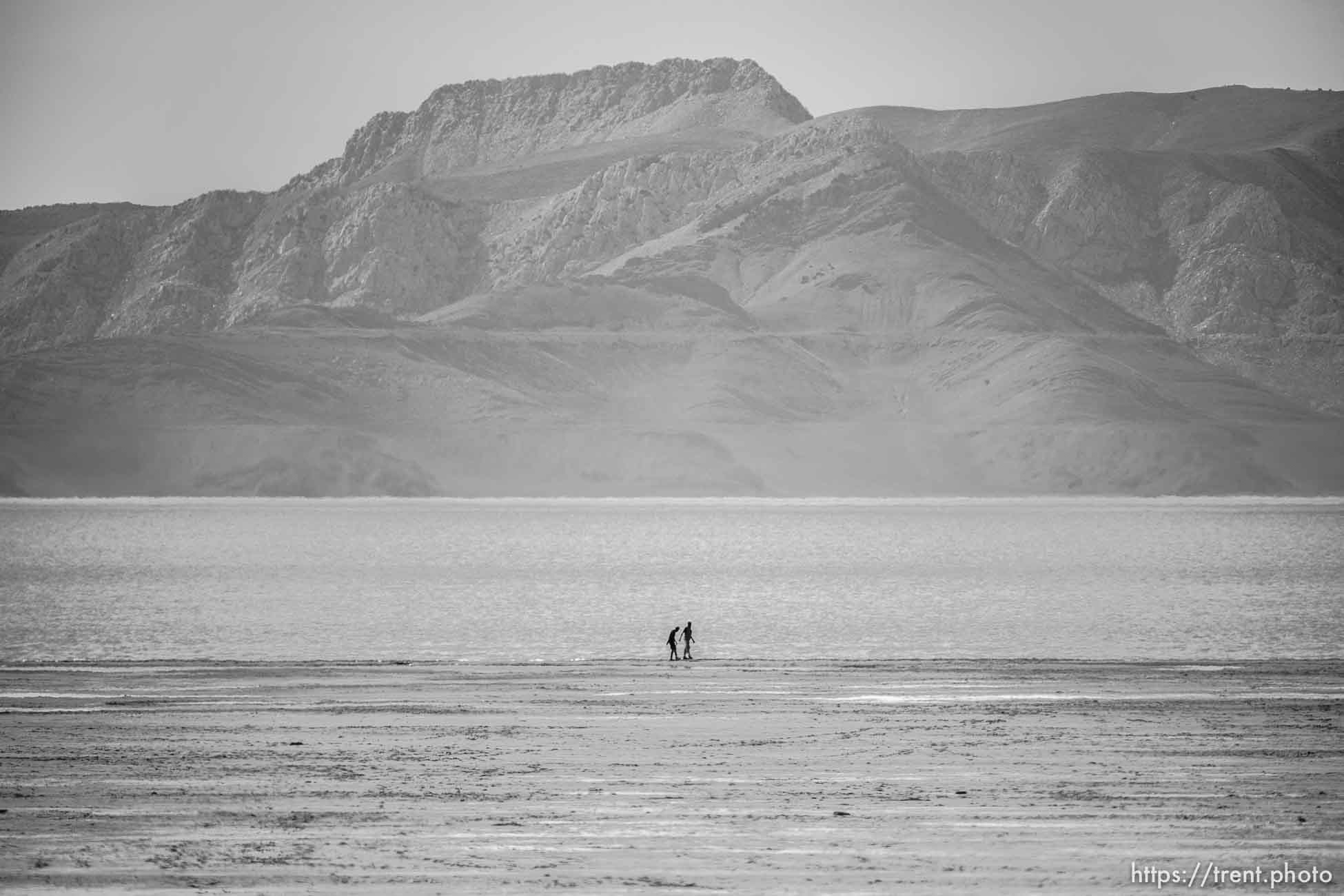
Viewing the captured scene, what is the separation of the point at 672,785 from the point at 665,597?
56.5 m

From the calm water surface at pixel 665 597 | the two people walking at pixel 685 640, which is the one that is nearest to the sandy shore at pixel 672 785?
the two people walking at pixel 685 640

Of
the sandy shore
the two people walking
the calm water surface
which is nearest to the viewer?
the sandy shore

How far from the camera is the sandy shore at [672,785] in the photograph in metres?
19.3

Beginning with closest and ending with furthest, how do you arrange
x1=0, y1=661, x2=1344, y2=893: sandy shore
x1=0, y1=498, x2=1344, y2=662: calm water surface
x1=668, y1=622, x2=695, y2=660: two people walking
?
x1=0, y1=661, x2=1344, y2=893: sandy shore
x1=668, y1=622, x2=695, y2=660: two people walking
x1=0, y1=498, x2=1344, y2=662: calm water surface

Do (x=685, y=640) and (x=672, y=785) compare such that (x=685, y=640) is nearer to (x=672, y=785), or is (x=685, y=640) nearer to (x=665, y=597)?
(x=672, y=785)

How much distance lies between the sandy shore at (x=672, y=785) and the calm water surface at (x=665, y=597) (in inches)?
503

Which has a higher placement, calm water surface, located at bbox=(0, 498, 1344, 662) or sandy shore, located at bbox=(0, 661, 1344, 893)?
calm water surface, located at bbox=(0, 498, 1344, 662)

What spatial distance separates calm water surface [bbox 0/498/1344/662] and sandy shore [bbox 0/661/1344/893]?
1277cm

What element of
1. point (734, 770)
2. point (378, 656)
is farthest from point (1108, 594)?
point (734, 770)

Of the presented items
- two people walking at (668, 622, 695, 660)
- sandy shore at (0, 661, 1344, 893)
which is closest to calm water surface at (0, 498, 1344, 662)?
two people walking at (668, 622, 695, 660)

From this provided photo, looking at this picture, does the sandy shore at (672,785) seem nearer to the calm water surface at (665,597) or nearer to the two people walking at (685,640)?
the two people walking at (685,640)

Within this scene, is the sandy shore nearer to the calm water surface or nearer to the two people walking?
the two people walking

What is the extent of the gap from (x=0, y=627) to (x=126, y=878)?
4384 cm

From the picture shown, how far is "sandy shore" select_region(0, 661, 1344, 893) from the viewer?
63.4ft
